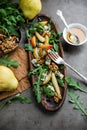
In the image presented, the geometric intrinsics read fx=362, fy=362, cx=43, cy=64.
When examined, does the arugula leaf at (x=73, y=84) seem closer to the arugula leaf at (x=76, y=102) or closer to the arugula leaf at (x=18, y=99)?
the arugula leaf at (x=76, y=102)

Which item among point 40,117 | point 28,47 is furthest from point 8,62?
point 40,117

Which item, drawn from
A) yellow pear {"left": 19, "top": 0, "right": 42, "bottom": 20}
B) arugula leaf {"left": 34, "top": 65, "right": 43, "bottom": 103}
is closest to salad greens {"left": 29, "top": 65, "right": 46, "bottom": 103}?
arugula leaf {"left": 34, "top": 65, "right": 43, "bottom": 103}

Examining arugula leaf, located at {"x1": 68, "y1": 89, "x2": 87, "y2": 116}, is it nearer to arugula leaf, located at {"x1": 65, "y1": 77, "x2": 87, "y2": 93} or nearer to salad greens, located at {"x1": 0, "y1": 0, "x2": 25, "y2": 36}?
arugula leaf, located at {"x1": 65, "y1": 77, "x2": 87, "y2": 93}

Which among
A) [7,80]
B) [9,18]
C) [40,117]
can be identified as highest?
[9,18]

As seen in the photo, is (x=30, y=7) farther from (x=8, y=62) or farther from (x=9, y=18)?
(x=8, y=62)

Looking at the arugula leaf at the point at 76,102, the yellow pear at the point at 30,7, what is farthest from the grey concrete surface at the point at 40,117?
the yellow pear at the point at 30,7

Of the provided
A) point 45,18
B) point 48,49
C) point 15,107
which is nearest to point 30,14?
point 45,18

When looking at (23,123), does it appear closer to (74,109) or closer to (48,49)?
(74,109)
